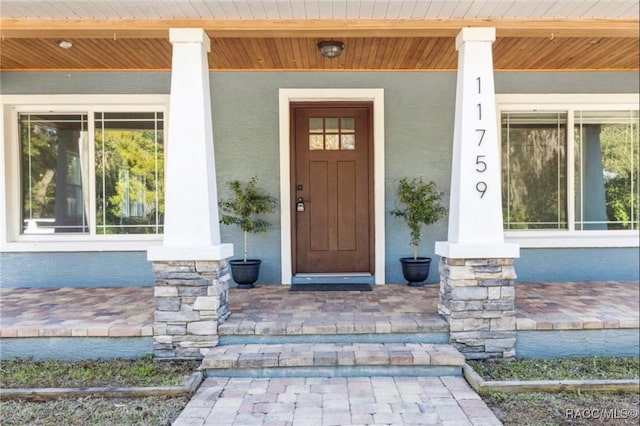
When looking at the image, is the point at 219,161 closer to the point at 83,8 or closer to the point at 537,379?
the point at 83,8

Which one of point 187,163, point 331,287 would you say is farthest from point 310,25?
point 331,287

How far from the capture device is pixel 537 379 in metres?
3.06

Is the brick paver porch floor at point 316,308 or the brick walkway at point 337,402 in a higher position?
the brick paver porch floor at point 316,308

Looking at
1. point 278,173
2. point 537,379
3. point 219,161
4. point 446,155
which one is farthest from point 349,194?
point 537,379

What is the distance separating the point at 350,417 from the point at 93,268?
373 cm

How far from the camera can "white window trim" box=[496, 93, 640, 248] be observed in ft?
16.6

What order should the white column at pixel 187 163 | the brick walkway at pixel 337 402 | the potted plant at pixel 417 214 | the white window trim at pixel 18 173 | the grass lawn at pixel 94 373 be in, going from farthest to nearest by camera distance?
the white window trim at pixel 18 173 → the potted plant at pixel 417 214 → the white column at pixel 187 163 → the grass lawn at pixel 94 373 → the brick walkway at pixel 337 402

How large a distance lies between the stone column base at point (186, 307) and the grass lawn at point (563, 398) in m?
2.02

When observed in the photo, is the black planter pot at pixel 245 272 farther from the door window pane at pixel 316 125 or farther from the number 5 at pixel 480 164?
the number 5 at pixel 480 164

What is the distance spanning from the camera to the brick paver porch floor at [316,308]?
11.2ft

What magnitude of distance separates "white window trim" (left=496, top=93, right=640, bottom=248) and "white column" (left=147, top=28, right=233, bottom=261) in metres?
3.45

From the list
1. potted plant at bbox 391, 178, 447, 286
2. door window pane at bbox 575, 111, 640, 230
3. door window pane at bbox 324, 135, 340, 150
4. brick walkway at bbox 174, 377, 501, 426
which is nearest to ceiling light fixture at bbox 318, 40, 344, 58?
door window pane at bbox 324, 135, 340, 150

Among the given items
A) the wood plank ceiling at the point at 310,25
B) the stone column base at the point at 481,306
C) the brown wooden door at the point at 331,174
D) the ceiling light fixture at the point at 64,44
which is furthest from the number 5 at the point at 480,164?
the ceiling light fixture at the point at 64,44

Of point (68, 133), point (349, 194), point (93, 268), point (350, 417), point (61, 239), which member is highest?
point (68, 133)
